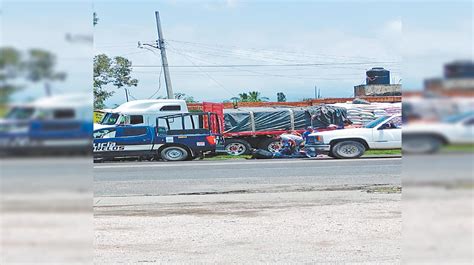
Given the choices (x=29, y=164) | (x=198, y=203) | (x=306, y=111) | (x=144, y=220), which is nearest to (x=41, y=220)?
(x=29, y=164)

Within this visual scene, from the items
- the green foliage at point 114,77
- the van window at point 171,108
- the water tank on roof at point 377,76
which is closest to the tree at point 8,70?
the green foliage at point 114,77

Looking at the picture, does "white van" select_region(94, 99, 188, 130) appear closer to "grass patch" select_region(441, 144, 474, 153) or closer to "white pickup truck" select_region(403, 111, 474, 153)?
"white pickup truck" select_region(403, 111, 474, 153)

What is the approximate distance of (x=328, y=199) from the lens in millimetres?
8039

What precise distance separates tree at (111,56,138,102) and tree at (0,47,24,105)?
8170 mm

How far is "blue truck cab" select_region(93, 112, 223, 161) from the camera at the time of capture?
13.1m

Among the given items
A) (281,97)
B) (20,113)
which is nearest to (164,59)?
(281,97)

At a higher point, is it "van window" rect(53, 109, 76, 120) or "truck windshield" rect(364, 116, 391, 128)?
"van window" rect(53, 109, 76, 120)

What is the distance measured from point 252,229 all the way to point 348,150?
8.69 m

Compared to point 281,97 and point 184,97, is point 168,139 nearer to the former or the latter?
point 184,97

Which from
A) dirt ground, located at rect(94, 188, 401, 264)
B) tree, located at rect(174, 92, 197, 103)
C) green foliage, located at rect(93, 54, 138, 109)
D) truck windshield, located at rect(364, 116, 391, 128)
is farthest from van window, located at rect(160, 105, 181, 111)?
dirt ground, located at rect(94, 188, 401, 264)

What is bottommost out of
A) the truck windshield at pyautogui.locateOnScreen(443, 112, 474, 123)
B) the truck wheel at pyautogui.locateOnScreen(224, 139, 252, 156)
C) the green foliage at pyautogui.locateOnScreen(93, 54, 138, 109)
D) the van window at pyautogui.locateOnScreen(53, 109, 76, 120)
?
the truck wheel at pyautogui.locateOnScreen(224, 139, 252, 156)

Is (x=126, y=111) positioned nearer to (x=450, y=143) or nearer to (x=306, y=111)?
(x=306, y=111)

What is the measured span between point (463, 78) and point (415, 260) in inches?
25.7

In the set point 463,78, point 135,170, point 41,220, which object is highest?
point 463,78
